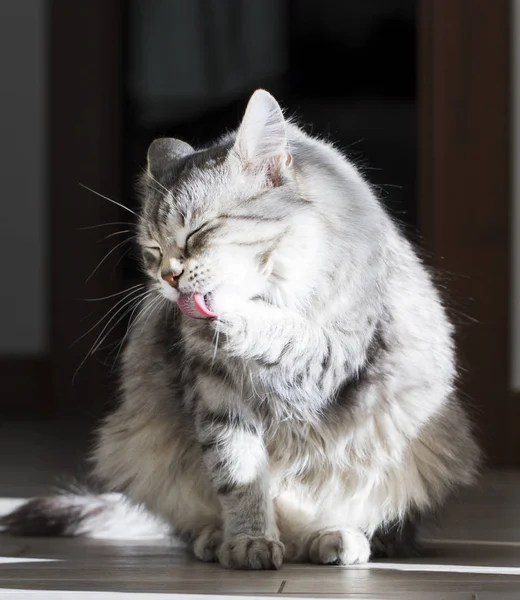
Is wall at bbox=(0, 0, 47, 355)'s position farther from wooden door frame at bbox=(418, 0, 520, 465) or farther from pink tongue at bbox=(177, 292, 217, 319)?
pink tongue at bbox=(177, 292, 217, 319)

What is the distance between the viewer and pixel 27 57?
12.7 feet

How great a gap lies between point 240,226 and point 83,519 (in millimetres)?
706

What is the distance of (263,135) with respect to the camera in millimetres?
1456

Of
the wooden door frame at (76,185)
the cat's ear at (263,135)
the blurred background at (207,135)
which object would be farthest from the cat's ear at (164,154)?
the wooden door frame at (76,185)

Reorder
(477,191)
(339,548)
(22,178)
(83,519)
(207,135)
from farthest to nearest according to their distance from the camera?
(207,135)
(22,178)
(477,191)
(83,519)
(339,548)

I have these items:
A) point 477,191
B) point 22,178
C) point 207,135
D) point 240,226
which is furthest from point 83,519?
point 207,135

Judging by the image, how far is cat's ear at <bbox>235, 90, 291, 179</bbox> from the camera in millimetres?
1428

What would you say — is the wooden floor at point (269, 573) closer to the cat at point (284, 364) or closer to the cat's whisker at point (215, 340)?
the cat at point (284, 364)

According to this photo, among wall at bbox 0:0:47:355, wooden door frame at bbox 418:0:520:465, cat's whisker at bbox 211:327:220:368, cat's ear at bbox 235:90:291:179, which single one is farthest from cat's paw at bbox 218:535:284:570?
wall at bbox 0:0:47:355

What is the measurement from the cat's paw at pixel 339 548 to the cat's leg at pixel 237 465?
0.06 metres

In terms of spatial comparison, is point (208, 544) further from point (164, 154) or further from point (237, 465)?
point (164, 154)

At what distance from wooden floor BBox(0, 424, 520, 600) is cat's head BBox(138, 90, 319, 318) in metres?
0.37

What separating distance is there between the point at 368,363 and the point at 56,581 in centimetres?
54

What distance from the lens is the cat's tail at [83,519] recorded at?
1833mm
